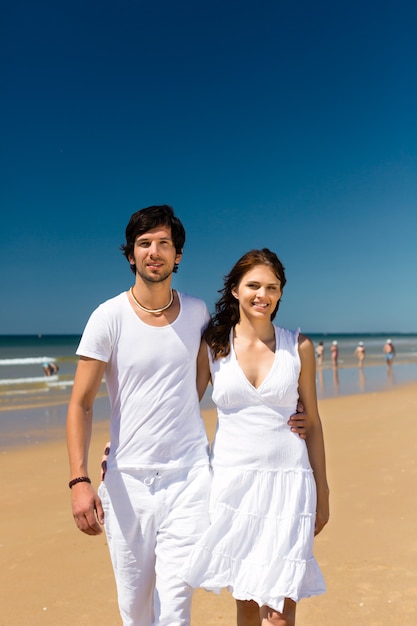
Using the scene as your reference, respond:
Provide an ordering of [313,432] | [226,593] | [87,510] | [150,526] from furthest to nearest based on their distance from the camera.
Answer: [226,593], [313,432], [150,526], [87,510]

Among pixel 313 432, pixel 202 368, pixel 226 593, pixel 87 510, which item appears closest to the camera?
pixel 87 510

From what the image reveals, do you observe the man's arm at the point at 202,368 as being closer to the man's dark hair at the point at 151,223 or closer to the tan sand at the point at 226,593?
the man's dark hair at the point at 151,223

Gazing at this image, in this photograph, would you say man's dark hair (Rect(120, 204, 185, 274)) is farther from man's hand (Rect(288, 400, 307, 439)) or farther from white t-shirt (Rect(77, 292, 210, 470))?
man's hand (Rect(288, 400, 307, 439))

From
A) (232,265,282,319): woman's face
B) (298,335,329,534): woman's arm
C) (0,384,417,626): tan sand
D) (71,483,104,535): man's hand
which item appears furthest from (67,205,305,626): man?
(0,384,417,626): tan sand

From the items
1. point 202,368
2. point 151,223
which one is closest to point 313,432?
point 202,368

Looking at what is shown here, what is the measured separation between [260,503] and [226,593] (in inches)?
76.4

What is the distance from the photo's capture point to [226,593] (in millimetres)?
4523

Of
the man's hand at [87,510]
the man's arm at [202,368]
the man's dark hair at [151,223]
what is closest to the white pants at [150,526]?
the man's hand at [87,510]

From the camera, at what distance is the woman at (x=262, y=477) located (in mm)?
2941

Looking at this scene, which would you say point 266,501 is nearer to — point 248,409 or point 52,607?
point 248,409

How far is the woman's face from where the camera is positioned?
10.6 ft

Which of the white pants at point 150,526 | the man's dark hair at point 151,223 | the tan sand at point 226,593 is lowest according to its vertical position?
the tan sand at point 226,593

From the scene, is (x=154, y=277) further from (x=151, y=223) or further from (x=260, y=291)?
(x=260, y=291)

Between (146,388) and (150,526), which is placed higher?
(146,388)
